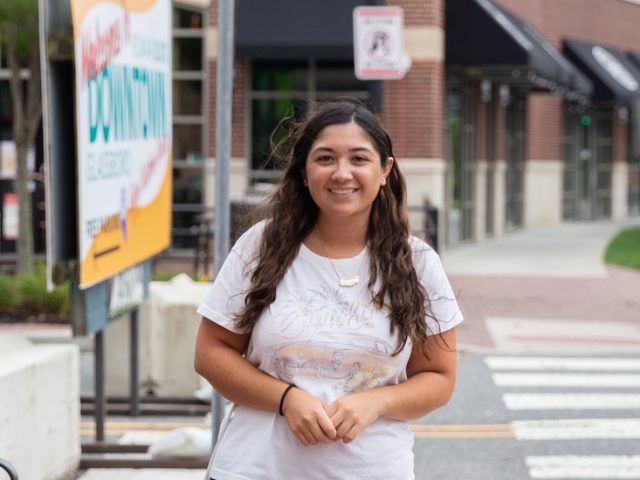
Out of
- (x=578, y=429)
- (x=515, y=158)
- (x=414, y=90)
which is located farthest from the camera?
(x=515, y=158)

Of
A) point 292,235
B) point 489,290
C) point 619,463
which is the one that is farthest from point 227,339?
point 489,290

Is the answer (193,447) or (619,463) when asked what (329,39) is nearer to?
(619,463)

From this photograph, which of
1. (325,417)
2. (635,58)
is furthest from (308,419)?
(635,58)

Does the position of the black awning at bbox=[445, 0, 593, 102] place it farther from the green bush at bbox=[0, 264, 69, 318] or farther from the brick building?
the green bush at bbox=[0, 264, 69, 318]

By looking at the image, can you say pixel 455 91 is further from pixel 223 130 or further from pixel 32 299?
pixel 223 130

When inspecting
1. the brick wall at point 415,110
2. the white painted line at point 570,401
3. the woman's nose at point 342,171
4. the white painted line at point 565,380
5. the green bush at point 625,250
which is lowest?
the green bush at point 625,250

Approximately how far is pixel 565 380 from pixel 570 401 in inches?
38.4

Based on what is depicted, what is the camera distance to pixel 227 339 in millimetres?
3371

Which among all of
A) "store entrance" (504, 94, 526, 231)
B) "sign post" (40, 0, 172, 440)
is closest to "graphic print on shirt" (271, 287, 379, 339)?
"sign post" (40, 0, 172, 440)

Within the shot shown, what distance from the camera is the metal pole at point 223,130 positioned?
16.8 ft

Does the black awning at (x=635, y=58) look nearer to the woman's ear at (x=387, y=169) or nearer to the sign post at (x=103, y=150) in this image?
the sign post at (x=103, y=150)

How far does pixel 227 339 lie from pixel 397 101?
17.7 meters

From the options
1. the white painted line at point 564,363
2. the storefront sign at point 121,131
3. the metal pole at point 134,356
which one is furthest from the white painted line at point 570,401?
the storefront sign at point 121,131

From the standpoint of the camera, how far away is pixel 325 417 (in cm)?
309
